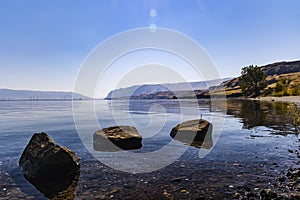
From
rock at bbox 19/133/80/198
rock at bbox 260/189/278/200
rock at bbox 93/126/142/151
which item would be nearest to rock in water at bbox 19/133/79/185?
rock at bbox 19/133/80/198

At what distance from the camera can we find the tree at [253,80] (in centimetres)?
15488

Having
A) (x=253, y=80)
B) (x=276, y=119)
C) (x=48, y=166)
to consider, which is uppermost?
(x=253, y=80)

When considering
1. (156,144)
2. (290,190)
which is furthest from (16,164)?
(290,190)

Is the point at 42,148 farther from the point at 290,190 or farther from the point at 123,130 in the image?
the point at 290,190

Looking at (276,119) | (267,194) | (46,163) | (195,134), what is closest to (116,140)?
(195,134)

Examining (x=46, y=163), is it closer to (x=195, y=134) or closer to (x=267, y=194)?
(x=267, y=194)

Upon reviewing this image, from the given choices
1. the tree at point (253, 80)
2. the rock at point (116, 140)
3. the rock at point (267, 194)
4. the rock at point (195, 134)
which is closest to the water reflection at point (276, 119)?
the rock at point (195, 134)

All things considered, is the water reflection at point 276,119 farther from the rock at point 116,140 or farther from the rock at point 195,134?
the rock at point 116,140

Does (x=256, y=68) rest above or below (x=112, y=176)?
above

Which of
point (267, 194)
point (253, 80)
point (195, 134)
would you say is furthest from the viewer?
point (253, 80)

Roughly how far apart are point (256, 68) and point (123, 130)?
153 metres

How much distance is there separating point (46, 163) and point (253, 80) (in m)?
162

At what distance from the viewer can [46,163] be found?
14383 millimetres

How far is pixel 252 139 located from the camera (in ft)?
81.6
